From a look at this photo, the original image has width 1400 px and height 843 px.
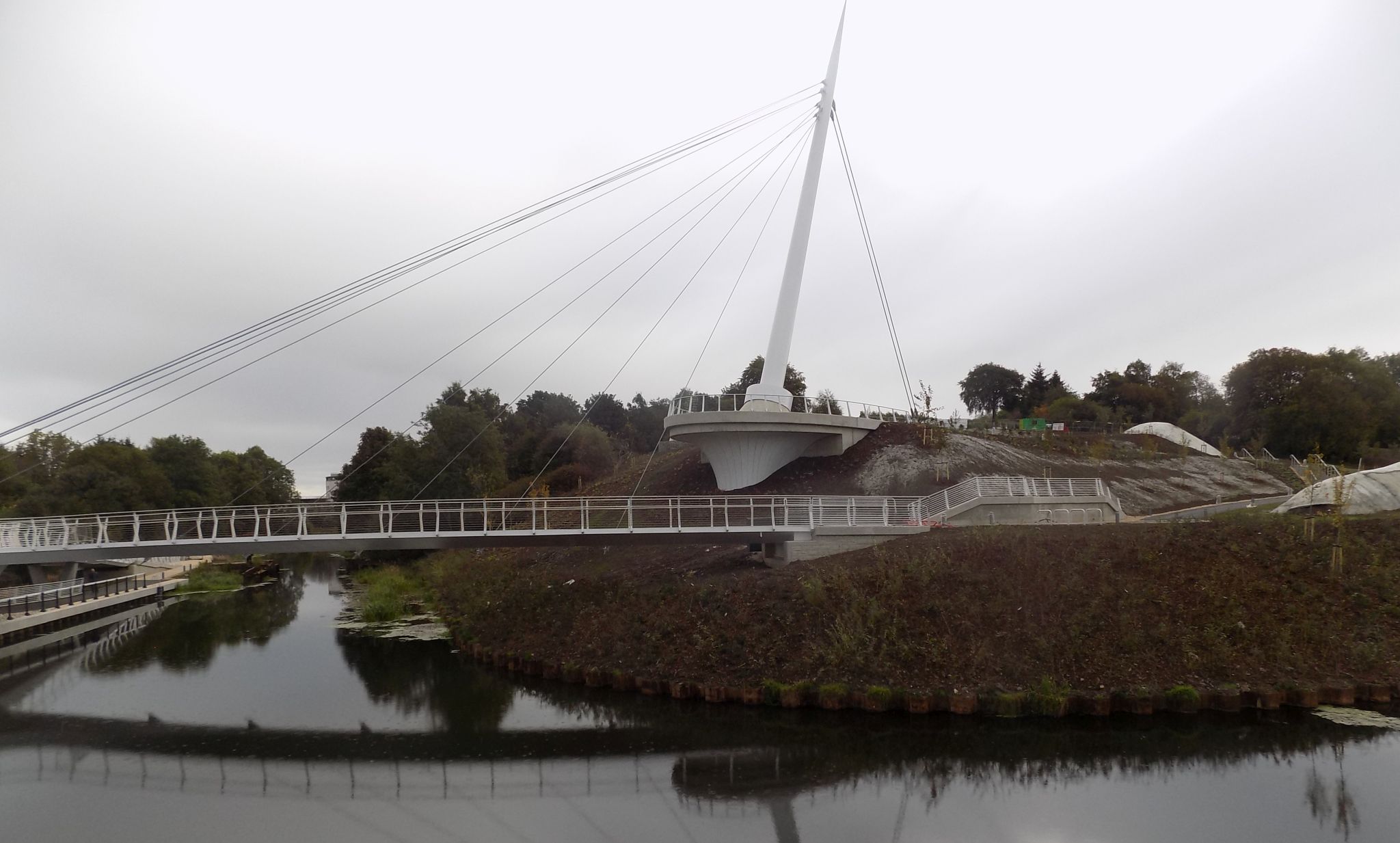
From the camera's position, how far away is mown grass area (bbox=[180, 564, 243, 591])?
4503cm

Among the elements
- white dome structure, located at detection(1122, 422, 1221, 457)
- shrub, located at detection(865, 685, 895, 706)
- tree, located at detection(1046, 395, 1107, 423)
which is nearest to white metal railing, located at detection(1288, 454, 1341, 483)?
white dome structure, located at detection(1122, 422, 1221, 457)

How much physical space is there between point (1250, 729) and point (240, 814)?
19.2 m

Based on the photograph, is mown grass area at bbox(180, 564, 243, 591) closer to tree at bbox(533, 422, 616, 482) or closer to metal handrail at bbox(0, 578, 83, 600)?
metal handrail at bbox(0, 578, 83, 600)

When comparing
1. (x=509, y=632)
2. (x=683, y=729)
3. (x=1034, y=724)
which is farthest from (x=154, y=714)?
(x=1034, y=724)

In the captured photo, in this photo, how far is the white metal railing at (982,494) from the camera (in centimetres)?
2403

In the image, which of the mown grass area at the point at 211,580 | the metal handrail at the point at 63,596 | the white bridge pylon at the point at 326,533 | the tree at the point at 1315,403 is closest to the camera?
the white bridge pylon at the point at 326,533

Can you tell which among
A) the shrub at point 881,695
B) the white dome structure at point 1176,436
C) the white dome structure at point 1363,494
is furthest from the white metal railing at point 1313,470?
the shrub at point 881,695

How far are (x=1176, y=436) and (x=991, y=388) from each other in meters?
32.5

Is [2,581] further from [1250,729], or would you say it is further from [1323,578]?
[1323,578]

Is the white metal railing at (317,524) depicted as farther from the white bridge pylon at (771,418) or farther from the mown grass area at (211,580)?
the mown grass area at (211,580)

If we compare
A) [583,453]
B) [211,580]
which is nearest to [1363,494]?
[583,453]

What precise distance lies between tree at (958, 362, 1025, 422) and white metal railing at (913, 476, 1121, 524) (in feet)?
181

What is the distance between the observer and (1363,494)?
24.9 meters

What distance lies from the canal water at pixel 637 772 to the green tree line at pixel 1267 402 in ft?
91.3
